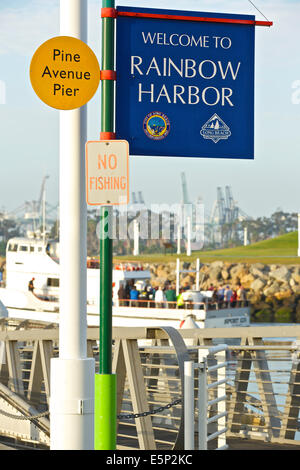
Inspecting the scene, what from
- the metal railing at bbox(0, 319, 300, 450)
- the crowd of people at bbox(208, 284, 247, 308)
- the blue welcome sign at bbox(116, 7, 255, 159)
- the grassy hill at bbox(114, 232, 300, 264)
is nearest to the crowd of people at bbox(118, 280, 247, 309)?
the crowd of people at bbox(208, 284, 247, 308)

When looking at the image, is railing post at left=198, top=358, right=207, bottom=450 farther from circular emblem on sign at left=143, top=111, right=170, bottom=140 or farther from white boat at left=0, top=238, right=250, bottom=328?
white boat at left=0, top=238, right=250, bottom=328

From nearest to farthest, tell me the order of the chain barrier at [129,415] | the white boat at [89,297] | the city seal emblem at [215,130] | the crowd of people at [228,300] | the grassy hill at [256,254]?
the city seal emblem at [215,130], the chain barrier at [129,415], the white boat at [89,297], the crowd of people at [228,300], the grassy hill at [256,254]

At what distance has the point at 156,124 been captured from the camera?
6.51 metres

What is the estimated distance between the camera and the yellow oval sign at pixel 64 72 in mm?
6011

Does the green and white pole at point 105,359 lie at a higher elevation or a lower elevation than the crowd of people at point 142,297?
higher

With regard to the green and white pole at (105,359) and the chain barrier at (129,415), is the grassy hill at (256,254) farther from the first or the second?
the green and white pole at (105,359)

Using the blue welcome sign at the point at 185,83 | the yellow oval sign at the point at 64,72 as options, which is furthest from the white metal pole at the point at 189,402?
the yellow oval sign at the point at 64,72

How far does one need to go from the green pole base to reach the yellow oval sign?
1804mm

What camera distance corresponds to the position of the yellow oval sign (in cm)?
601

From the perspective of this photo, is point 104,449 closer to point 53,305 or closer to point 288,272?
point 53,305

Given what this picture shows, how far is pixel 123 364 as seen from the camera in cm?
875

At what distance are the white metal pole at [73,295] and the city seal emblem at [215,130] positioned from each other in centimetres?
92

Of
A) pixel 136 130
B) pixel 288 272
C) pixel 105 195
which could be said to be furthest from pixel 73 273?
pixel 288 272

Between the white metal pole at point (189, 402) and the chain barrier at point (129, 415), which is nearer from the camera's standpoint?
the white metal pole at point (189, 402)
